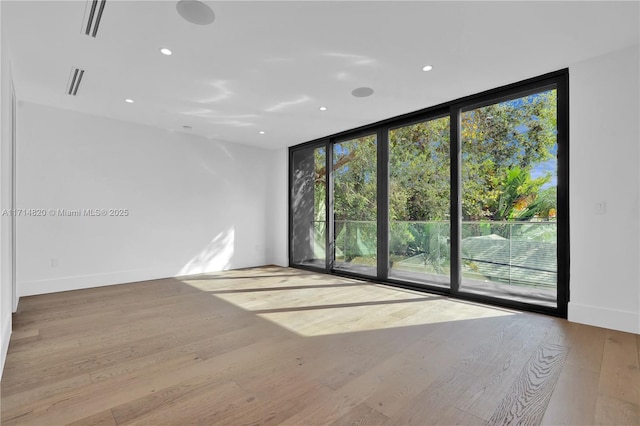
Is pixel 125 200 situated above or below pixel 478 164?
below

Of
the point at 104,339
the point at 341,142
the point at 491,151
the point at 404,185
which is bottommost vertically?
the point at 104,339

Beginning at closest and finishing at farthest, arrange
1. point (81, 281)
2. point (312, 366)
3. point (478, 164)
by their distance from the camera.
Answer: point (312, 366), point (478, 164), point (81, 281)

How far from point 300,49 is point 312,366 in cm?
254

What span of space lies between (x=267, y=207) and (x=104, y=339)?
13.8ft

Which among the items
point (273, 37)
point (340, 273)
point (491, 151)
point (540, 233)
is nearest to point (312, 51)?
point (273, 37)

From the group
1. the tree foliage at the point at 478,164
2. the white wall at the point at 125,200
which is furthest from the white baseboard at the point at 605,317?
the white wall at the point at 125,200

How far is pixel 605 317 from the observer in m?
2.74

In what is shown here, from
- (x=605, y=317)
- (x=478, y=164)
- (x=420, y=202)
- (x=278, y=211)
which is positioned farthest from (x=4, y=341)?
(x=605, y=317)

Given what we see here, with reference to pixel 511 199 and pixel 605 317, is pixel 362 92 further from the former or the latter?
pixel 605 317

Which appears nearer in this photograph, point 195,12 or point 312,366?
point 312,366

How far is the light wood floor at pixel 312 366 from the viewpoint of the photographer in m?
1.60

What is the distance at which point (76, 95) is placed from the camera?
3719 mm

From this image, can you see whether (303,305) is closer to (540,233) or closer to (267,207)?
(540,233)

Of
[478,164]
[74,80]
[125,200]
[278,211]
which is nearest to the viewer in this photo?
[74,80]
